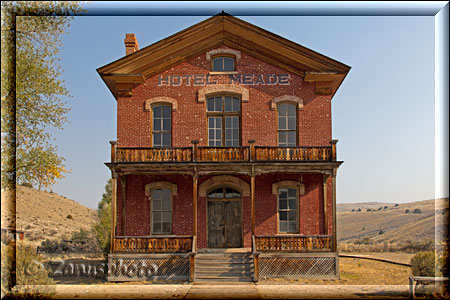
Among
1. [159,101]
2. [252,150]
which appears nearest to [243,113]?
[252,150]

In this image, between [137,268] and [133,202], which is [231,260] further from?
[133,202]

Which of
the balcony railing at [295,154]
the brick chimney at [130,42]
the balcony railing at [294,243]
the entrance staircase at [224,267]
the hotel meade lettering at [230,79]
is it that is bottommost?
the entrance staircase at [224,267]

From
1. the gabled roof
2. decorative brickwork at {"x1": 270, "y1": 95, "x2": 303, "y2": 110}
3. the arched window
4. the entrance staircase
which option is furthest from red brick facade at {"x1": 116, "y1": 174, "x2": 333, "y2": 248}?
the gabled roof

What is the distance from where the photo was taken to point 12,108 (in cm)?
1727

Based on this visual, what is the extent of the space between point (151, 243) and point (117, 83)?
6.80 meters

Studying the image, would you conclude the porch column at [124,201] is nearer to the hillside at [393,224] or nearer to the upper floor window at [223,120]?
the upper floor window at [223,120]

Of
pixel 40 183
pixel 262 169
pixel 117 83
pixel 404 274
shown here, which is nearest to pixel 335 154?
pixel 262 169

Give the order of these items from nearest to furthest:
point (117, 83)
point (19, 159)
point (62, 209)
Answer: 1. point (19, 159)
2. point (117, 83)
3. point (62, 209)

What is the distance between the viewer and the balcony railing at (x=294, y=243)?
1747 cm

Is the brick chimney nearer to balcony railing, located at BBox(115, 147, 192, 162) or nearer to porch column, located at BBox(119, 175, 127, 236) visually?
balcony railing, located at BBox(115, 147, 192, 162)

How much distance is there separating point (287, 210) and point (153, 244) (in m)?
5.54

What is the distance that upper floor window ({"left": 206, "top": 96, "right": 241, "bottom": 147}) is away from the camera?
64.8ft

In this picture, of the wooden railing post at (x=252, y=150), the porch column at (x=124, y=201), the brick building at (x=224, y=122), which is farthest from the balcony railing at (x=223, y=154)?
the porch column at (x=124, y=201)

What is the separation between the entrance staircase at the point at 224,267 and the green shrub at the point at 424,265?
5.36 m
